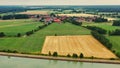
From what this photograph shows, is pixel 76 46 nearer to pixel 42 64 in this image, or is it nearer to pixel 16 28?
pixel 42 64

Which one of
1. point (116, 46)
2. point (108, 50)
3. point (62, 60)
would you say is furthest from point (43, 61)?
point (116, 46)

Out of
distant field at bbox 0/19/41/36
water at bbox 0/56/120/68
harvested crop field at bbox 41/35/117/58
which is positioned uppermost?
water at bbox 0/56/120/68

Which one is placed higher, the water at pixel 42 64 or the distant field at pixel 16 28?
the water at pixel 42 64

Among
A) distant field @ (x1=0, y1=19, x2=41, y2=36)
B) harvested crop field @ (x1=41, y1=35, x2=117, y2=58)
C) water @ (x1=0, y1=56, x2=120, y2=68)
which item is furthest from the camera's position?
distant field @ (x1=0, y1=19, x2=41, y2=36)

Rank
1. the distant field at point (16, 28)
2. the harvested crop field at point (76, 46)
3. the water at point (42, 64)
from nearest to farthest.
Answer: the water at point (42, 64), the harvested crop field at point (76, 46), the distant field at point (16, 28)

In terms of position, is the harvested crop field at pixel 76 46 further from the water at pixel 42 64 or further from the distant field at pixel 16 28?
the distant field at pixel 16 28

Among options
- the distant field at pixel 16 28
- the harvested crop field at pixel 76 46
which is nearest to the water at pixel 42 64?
the harvested crop field at pixel 76 46

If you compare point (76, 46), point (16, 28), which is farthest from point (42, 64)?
point (16, 28)

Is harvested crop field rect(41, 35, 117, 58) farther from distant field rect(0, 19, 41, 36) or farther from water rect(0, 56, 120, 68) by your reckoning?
distant field rect(0, 19, 41, 36)

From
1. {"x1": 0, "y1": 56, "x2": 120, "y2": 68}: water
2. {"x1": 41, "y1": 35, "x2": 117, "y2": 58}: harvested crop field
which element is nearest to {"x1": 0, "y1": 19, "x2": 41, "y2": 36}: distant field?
{"x1": 41, "y1": 35, "x2": 117, "y2": 58}: harvested crop field
